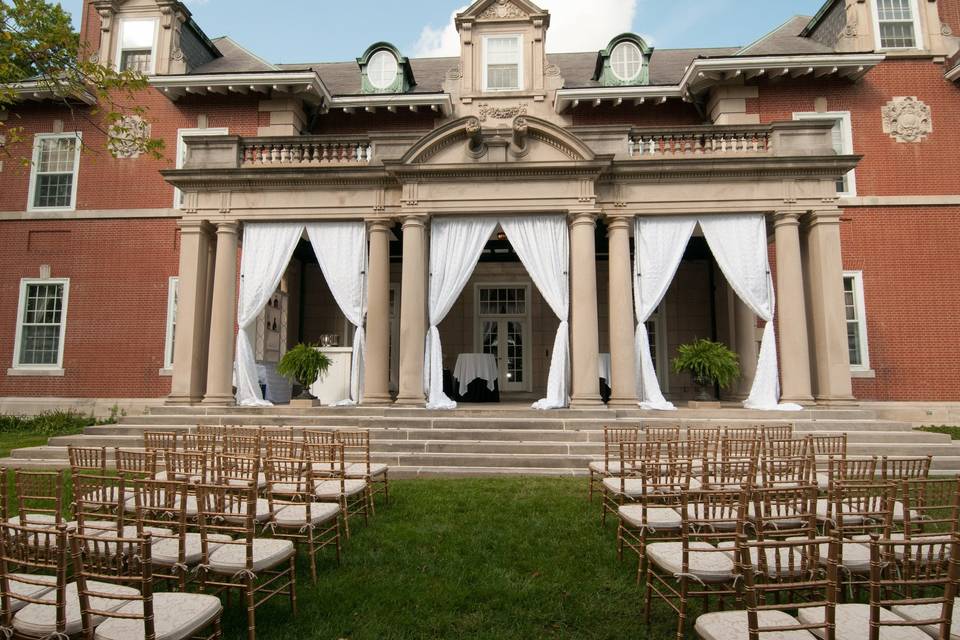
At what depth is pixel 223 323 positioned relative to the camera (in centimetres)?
1205

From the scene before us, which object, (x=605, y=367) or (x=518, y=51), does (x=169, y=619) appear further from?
(x=518, y=51)

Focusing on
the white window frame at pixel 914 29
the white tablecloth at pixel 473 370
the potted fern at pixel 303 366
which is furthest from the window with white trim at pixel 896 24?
the potted fern at pixel 303 366

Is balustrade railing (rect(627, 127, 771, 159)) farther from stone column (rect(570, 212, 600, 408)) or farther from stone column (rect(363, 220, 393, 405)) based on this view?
stone column (rect(363, 220, 393, 405))

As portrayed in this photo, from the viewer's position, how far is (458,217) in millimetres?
12336

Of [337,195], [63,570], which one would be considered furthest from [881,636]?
[337,195]

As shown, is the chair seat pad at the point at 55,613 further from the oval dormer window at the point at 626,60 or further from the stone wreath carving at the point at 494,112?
the oval dormer window at the point at 626,60

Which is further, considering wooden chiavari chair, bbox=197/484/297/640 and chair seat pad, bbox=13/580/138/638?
wooden chiavari chair, bbox=197/484/297/640

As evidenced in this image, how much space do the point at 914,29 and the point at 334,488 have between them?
18828 mm

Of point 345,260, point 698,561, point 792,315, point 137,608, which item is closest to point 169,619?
point 137,608

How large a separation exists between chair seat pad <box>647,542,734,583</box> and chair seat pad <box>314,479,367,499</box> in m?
2.91

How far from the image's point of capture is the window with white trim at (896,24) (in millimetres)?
15727

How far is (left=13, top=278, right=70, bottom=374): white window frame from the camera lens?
16031 millimetres

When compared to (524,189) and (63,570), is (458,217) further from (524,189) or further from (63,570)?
(63,570)

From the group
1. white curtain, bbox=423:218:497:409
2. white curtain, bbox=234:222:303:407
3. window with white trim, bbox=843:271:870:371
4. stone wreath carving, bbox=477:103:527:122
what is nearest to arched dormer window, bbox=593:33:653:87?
stone wreath carving, bbox=477:103:527:122
